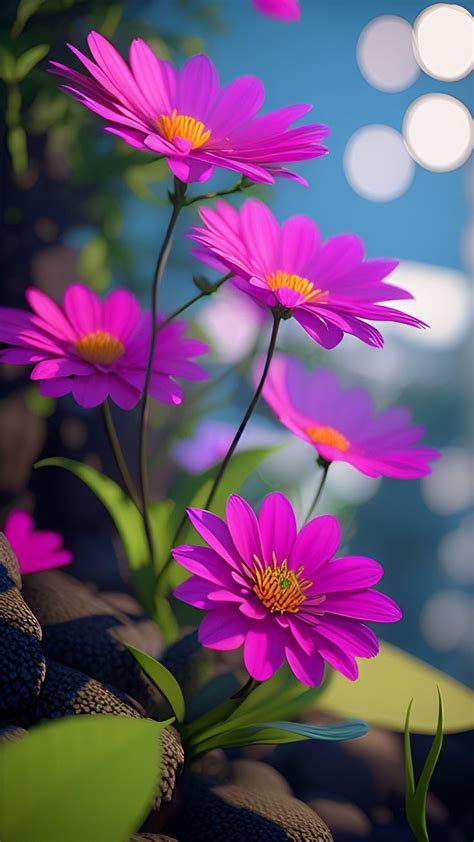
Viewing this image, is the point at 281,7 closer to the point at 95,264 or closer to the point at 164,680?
the point at 95,264

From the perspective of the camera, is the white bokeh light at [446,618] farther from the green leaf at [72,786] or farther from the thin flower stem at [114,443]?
the green leaf at [72,786]

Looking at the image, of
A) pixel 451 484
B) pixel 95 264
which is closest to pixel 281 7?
pixel 95 264

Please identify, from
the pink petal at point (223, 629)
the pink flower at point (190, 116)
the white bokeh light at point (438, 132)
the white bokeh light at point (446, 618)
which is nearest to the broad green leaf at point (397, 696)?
the white bokeh light at point (446, 618)

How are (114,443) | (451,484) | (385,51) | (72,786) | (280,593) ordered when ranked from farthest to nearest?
(451,484)
(385,51)
(114,443)
(280,593)
(72,786)

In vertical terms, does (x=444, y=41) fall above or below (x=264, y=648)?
above

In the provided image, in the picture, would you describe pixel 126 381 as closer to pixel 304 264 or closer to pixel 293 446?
pixel 304 264

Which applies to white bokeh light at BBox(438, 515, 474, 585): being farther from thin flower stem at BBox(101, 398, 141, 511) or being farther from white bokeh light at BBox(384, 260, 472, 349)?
thin flower stem at BBox(101, 398, 141, 511)

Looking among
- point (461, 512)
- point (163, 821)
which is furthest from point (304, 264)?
point (461, 512)
